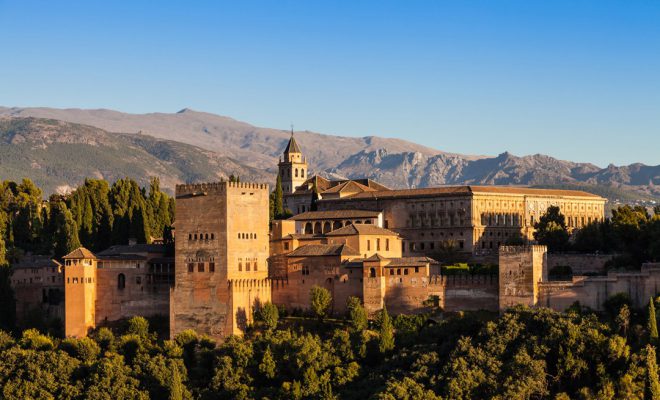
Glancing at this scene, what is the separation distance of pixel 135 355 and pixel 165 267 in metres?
7.23

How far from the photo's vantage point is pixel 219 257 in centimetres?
6756

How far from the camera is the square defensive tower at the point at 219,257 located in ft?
220

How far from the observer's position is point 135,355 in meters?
66.4

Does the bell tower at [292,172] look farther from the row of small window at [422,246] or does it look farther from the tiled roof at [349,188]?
the row of small window at [422,246]

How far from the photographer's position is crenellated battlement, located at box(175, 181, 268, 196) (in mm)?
68375

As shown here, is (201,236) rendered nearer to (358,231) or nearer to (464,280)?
(358,231)

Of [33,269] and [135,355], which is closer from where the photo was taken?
[135,355]

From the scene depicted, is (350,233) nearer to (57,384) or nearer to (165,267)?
(165,267)

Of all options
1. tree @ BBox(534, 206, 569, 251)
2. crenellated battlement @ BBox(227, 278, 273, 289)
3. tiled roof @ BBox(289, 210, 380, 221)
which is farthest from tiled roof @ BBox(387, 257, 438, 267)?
tiled roof @ BBox(289, 210, 380, 221)

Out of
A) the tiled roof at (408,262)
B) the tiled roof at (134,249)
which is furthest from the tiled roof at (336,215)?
the tiled roof at (408,262)

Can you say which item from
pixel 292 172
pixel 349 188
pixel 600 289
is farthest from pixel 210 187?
pixel 292 172

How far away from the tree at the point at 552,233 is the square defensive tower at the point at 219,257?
20.2 metres

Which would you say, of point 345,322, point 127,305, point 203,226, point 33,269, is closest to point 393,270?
point 345,322

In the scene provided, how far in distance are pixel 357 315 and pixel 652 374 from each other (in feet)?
54.6
